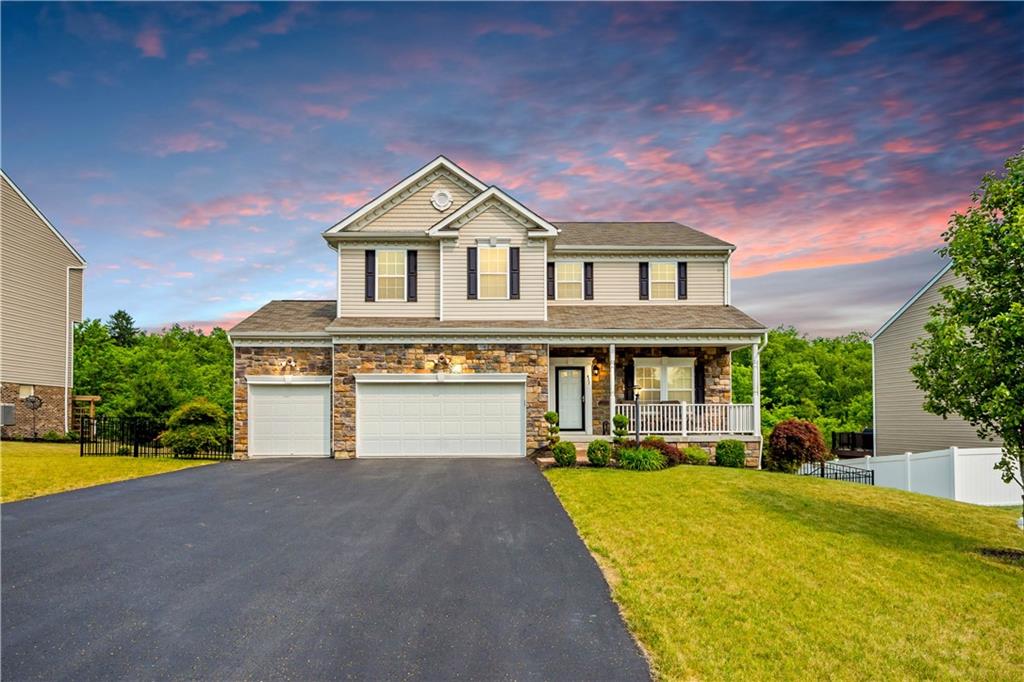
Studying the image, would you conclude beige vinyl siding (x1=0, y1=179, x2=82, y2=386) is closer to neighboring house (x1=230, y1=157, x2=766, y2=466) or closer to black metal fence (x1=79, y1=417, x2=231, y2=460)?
black metal fence (x1=79, y1=417, x2=231, y2=460)

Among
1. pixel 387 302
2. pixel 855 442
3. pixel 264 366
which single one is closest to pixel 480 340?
pixel 387 302

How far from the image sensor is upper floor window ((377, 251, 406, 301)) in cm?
1855

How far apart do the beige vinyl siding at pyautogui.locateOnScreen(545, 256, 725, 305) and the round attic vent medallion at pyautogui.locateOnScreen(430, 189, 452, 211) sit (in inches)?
210

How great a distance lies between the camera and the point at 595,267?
20.4 metres

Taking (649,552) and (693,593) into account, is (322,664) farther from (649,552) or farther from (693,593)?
(649,552)

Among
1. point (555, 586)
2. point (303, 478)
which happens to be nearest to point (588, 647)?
point (555, 586)

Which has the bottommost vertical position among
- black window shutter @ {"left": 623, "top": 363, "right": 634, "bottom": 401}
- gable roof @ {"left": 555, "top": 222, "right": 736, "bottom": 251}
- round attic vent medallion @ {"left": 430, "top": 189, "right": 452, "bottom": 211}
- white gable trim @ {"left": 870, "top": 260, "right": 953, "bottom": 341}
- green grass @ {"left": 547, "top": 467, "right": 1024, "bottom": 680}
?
green grass @ {"left": 547, "top": 467, "right": 1024, "bottom": 680}

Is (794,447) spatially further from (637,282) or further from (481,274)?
(481,274)

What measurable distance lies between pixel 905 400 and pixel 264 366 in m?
24.6

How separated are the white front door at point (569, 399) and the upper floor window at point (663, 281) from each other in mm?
4219

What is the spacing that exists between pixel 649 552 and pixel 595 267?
1414cm

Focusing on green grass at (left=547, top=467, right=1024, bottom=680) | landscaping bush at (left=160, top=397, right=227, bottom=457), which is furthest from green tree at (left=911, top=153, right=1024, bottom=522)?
landscaping bush at (left=160, top=397, right=227, bottom=457)

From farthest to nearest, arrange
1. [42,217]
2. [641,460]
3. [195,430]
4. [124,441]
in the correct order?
1. [42,217]
2. [124,441]
3. [195,430]
4. [641,460]

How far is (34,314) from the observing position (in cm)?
2466
